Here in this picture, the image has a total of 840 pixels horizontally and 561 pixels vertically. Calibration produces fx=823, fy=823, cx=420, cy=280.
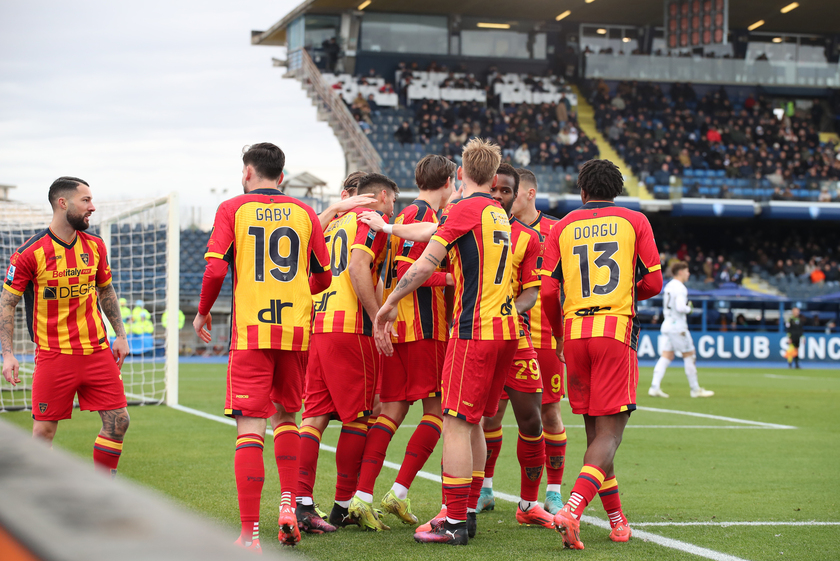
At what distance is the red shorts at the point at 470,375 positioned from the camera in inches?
179

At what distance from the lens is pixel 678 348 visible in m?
14.2

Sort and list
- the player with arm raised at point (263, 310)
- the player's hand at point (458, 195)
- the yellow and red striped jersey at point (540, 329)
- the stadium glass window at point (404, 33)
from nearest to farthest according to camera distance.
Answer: the player with arm raised at point (263, 310) < the player's hand at point (458, 195) < the yellow and red striped jersey at point (540, 329) < the stadium glass window at point (404, 33)

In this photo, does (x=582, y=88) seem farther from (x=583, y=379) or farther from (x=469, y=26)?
(x=583, y=379)

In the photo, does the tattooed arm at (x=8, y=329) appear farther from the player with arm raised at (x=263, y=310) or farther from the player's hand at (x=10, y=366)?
the player with arm raised at (x=263, y=310)

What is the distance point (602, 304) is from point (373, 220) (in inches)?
56.3

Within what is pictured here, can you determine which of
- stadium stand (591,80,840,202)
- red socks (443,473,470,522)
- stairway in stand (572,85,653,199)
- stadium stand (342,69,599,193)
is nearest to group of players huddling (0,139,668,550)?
red socks (443,473,470,522)

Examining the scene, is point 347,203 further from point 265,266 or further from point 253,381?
point 253,381

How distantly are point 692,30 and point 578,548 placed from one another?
29.5 meters

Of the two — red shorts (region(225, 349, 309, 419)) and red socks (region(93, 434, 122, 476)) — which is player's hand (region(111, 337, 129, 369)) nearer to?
red socks (region(93, 434, 122, 476))

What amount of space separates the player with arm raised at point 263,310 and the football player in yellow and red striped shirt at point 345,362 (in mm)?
374

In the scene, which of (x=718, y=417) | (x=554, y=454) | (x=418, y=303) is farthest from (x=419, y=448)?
(x=718, y=417)

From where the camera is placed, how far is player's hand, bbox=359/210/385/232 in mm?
4914

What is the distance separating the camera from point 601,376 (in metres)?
4.60

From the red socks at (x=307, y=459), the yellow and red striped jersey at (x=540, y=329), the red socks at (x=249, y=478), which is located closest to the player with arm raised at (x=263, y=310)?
the red socks at (x=249, y=478)
